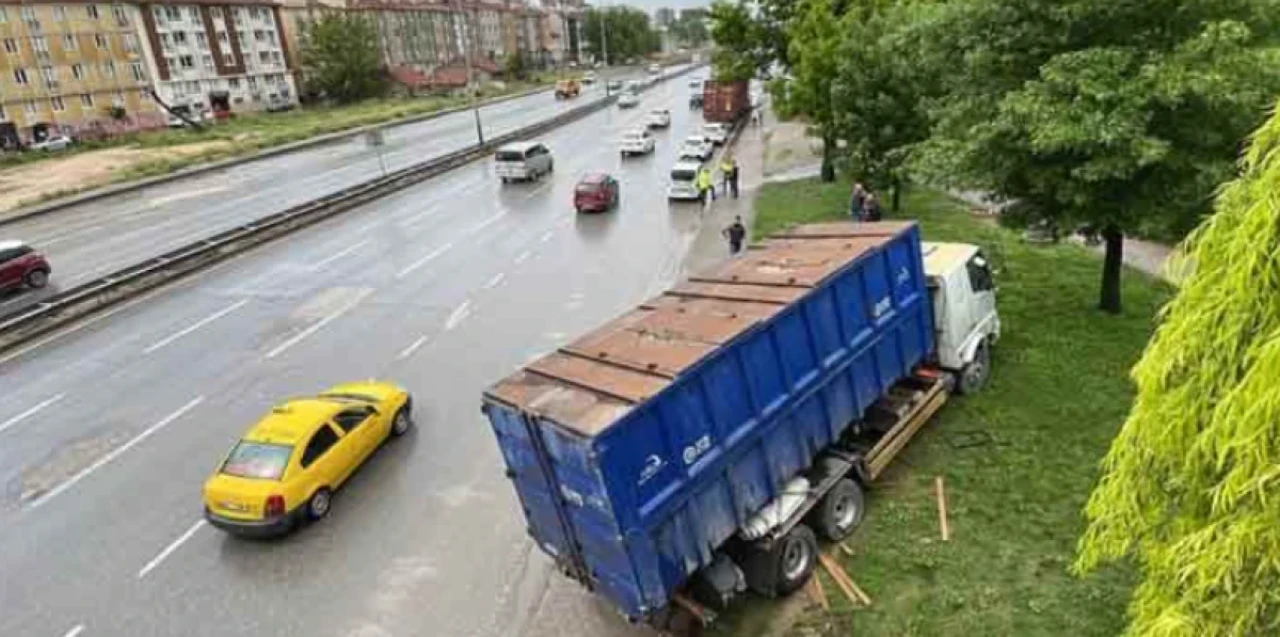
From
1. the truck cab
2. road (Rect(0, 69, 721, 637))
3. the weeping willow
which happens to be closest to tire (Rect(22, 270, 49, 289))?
road (Rect(0, 69, 721, 637))

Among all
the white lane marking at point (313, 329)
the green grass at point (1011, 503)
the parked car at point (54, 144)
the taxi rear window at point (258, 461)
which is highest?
the parked car at point (54, 144)

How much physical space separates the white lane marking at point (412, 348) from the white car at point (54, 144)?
58.6 m

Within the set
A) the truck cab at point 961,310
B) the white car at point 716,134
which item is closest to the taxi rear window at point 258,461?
the truck cab at point 961,310

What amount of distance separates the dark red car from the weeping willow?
30.5m

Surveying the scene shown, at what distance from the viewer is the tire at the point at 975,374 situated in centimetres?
1337

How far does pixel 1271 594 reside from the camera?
13.1 feet

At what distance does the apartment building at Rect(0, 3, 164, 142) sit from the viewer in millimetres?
67062

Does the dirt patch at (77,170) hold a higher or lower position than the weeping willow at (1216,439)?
higher

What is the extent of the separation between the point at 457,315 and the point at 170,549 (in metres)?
10.1

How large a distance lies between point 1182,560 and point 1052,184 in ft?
36.8

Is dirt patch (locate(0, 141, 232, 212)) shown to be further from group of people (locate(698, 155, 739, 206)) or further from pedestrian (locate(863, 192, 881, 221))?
pedestrian (locate(863, 192, 881, 221))

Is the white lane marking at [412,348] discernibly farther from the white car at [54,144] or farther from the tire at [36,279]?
the white car at [54,144]

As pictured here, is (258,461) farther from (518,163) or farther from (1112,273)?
(518,163)

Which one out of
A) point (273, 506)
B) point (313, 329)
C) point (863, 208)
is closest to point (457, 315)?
point (313, 329)
